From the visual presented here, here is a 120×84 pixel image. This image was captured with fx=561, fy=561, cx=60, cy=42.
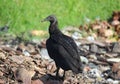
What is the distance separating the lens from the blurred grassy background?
18.0 m

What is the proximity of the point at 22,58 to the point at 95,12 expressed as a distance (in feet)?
22.1

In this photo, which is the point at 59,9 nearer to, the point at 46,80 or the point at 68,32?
the point at 68,32

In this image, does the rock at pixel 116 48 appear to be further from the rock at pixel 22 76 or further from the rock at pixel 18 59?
the rock at pixel 22 76

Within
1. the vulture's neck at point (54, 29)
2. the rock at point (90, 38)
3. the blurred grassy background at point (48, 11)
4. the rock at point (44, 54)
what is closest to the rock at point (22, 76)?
the vulture's neck at point (54, 29)

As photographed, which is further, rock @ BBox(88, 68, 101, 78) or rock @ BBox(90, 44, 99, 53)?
rock @ BBox(90, 44, 99, 53)

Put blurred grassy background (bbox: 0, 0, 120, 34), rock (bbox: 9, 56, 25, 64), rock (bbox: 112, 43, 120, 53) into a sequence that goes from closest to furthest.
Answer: rock (bbox: 9, 56, 25, 64) → rock (bbox: 112, 43, 120, 53) → blurred grassy background (bbox: 0, 0, 120, 34)

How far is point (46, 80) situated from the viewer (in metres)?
12.9

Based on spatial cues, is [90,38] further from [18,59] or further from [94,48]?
[18,59]

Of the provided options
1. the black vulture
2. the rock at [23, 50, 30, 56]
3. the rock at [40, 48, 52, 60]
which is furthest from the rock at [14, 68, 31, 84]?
the rock at [40, 48, 52, 60]

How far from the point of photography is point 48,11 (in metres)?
18.9

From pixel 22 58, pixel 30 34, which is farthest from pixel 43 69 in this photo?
pixel 30 34

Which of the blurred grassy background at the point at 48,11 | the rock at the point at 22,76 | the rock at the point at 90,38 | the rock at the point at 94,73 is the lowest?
the rock at the point at 94,73

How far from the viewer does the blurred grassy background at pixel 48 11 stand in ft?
59.2

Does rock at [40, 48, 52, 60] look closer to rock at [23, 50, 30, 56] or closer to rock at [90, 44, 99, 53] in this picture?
rock at [23, 50, 30, 56]
